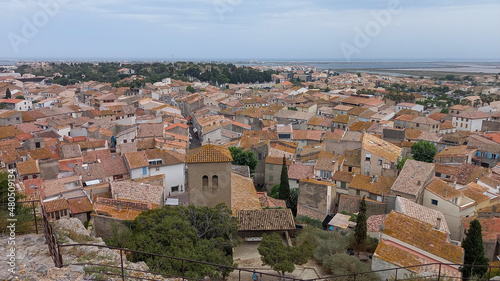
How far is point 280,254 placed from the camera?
1242 cm

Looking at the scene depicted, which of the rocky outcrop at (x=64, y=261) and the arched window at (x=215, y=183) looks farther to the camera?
the arched window at (x=215, y=183)

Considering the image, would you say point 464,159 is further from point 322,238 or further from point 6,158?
point 6,158

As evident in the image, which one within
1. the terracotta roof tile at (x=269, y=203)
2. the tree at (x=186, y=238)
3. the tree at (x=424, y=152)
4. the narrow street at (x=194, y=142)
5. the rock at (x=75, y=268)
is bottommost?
the narrow street at (x=194, y=142)

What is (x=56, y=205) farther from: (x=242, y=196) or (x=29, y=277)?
(x=29, y=277)

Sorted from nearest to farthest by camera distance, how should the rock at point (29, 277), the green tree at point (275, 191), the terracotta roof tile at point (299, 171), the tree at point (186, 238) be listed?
the rock at point (29, 277) → the tree at point (186, 238) → the terracotta roof tile at point (299, 171) → the green tree at point (275, 191)

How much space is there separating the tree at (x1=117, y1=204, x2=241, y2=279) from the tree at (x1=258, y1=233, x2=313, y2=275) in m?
1.18

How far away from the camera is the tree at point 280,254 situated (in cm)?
1221

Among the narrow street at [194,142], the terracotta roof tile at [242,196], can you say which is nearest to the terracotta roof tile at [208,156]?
the terracotta roof tile at [242,196]

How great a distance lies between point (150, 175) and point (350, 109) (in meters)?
40.3

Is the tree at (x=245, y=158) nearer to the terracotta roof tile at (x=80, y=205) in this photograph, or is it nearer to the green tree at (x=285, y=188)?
the green tree at (x=285, y=188)

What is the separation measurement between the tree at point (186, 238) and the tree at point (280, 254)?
1183mm

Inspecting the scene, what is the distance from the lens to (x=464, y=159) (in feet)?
105

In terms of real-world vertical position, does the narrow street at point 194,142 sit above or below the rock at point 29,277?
below

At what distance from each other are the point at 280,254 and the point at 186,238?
11.0ft
